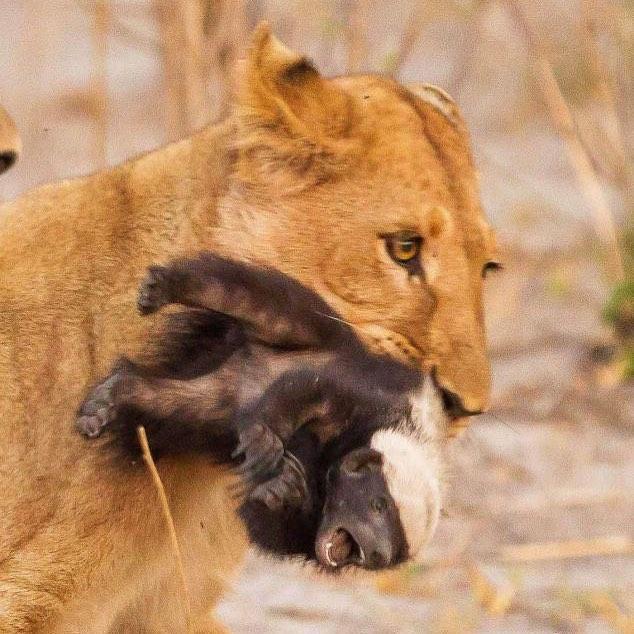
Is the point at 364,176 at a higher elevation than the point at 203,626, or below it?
higher

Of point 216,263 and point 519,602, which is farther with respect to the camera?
point 519,602

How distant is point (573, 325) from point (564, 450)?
87 centimetres

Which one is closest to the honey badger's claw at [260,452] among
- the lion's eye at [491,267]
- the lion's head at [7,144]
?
the lion's eye at [491,267]

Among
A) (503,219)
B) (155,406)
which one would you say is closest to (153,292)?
(155,406)

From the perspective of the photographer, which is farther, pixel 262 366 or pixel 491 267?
pixel 491 267

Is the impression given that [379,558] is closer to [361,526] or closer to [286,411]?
[361,526]

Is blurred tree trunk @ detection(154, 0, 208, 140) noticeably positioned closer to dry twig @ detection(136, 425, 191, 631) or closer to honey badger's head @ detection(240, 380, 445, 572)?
dry twig @ detection(136, 425, 191, 631)

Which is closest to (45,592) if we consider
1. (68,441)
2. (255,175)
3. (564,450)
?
(68,441)

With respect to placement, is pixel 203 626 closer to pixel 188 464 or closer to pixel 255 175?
pixel 188 464

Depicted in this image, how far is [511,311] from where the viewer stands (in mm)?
5125

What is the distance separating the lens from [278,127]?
2197mm

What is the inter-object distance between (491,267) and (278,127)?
409 millimetres

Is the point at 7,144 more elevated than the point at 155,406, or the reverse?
the point at 7,144

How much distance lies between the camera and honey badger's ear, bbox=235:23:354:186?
2.19 m
